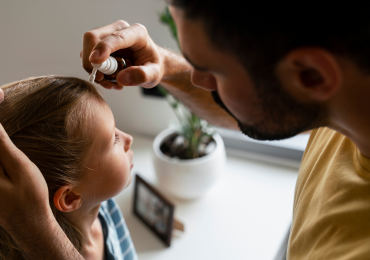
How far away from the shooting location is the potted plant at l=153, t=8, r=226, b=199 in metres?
1.19

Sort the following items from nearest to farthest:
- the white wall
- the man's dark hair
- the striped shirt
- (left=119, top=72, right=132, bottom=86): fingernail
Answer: the man's dark hair → (left=119, top=72, right=132, bottom=86): fingernail → the striped shirt → the white wall

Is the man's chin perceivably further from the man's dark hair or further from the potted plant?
the potted plant

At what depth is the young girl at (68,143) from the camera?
73 cm

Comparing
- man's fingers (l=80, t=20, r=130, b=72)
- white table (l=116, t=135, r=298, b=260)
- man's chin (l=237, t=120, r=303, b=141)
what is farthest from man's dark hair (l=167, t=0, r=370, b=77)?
white table (l=116, t=135, r=298, b=260)

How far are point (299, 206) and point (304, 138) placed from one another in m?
0.86

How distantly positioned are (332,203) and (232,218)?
0.62m

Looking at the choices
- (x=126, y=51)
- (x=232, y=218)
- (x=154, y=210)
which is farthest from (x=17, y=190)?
(x=232, y=218)

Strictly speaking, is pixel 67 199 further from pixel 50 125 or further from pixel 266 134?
pixel 266 134

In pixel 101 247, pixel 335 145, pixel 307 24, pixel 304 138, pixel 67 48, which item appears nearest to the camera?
pixel 307 24

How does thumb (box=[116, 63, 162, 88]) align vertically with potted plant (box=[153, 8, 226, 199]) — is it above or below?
above

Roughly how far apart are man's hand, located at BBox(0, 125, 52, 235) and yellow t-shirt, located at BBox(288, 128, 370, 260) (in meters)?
0.50

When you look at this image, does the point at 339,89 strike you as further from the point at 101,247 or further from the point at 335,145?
the point at 101,247

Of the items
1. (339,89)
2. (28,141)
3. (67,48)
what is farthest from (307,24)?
(67,48)

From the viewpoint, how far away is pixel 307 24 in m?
0.48
